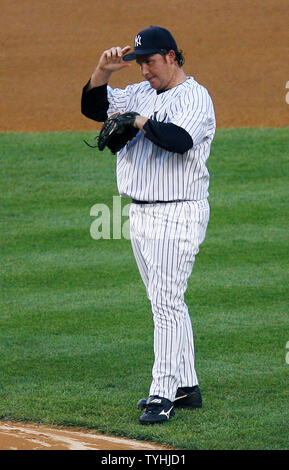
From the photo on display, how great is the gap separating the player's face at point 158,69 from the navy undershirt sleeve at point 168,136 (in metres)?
0.35

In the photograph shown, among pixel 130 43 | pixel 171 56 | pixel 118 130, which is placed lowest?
pixel 118 130

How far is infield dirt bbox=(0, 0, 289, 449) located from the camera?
14.1m

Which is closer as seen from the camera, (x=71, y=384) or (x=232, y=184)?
(x=71, y=384)

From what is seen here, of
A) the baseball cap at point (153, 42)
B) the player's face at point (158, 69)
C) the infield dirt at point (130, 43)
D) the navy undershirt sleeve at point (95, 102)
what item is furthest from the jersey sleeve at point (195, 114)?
the infield dirt at point (130, 43)

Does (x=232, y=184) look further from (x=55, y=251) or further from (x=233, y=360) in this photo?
(x=233, y=360)

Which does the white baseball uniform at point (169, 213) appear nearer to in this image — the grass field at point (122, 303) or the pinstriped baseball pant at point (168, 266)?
the pinstriped baseball pant at point (168, 266)

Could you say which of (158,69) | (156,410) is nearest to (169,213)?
(158,69)

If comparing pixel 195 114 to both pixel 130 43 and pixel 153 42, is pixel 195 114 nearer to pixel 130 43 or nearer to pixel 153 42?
pixel 153 42

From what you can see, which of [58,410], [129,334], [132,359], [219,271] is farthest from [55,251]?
[58,410]

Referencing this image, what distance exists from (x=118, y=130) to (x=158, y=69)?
398mm

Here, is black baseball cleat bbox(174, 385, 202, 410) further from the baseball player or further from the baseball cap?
the baseball cap

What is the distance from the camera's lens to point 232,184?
36.3 ft

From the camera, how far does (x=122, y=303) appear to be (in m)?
7.41

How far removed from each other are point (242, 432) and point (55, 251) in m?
4.74
